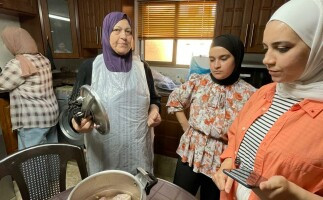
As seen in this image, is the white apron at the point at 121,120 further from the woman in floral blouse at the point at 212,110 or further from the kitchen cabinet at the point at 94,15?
the kitchen cabinet at the point at 94,15

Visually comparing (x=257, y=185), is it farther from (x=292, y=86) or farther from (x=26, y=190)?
(x=26, y=190)

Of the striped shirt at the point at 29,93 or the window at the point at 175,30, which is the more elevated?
the window at the point at 175,30

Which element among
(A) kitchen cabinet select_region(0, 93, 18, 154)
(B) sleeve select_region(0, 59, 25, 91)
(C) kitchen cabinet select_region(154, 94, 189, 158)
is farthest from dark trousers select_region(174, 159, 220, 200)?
(A) kitchen cabinet select_region(0, 93, 18, 154)

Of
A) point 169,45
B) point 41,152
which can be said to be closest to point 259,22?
point 169,45

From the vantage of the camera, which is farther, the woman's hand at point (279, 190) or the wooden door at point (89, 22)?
the wooden door at point (89, 22)

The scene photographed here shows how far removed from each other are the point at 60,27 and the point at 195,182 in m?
2.40

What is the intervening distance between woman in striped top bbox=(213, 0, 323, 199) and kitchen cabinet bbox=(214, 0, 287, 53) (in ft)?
4.96

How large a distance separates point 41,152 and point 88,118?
31 cm

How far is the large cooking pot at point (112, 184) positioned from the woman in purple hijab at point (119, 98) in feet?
1.63

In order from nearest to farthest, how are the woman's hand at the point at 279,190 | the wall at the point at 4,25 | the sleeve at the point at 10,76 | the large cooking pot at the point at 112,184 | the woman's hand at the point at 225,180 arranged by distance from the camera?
the woman's hand at the point at 279,190, the large cooking pot at the point at 112,184, the woman's hand at the point at 225,180, the sleeve at the point at 10,76, the wall at the point at 4,25

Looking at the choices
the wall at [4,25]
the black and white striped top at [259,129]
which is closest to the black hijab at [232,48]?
the black and white striped top at [259,129]

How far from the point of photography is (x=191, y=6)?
2.28 meters

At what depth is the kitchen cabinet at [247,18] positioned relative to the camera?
181 cm

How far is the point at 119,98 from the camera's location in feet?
3.34
